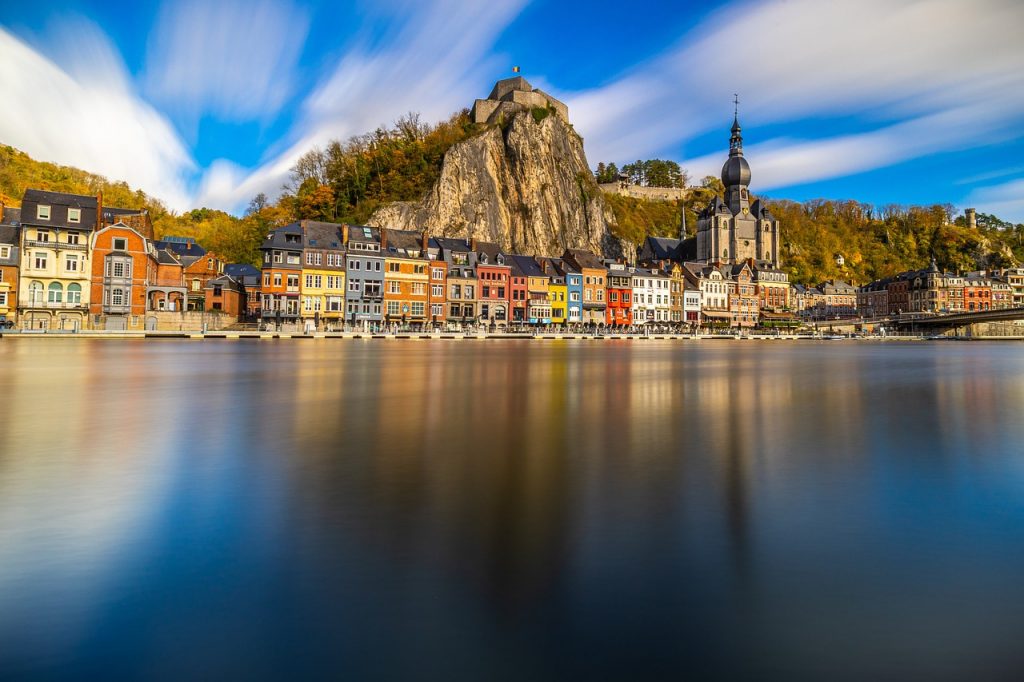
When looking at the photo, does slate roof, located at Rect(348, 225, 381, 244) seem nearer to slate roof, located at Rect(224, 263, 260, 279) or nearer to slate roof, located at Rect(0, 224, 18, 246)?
slate roof, located at Rect(224, 263, 260, 279)

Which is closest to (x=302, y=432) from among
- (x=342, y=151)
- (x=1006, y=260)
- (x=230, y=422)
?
(x=230, y=422)

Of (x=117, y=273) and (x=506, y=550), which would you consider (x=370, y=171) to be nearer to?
(x=117, y=273)

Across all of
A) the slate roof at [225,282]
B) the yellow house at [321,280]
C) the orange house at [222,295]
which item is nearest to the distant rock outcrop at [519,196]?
the yellow house at [321,280]

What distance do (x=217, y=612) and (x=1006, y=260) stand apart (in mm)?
200001

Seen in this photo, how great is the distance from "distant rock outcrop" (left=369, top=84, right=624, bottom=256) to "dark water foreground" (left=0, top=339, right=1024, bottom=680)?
263 ft

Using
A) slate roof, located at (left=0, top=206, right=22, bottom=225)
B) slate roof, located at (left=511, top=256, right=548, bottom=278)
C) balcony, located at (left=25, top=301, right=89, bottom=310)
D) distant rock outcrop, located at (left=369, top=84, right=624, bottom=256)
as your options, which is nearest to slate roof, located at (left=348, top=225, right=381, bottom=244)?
distant rock outcrop, located at (left=369, top=84, right=624, bottom=256)

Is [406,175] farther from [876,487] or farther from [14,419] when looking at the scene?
[876,487]

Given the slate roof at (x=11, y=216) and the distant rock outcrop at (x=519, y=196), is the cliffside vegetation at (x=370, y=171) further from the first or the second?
the slate roof at (x=11, y=216)

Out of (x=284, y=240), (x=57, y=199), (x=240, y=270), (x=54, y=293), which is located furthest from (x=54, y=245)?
(x=240, y=270)

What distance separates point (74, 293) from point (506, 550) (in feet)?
222

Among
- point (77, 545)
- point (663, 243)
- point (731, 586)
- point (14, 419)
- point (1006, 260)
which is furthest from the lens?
point (1006, 260)

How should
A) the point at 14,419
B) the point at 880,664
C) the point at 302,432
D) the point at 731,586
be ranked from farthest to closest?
the point at 14,419 < the point at 302,432 < the point at 731,586 < the point at 880,664

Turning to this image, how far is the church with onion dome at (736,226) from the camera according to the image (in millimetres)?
126312

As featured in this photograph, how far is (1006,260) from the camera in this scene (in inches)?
6147
